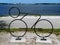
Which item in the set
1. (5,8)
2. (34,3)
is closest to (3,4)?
(5,8)

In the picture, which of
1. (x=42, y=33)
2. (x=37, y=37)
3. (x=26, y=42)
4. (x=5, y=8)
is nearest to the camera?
(x=26, y=42)

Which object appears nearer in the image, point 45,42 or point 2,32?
point 45,42

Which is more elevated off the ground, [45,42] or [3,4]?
[3,4]

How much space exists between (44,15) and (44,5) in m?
0.77

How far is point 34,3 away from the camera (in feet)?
42.0

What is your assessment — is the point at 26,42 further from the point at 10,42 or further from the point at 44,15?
the point at 44,15

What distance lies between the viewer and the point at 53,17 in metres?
12.7

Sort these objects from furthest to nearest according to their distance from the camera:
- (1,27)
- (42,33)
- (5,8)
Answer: (5,8) < (1,27) < (42,33)

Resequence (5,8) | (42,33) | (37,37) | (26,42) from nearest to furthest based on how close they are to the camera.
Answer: (26,42), (37,37), (42,33), (5,8)

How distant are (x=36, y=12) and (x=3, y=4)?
2.31 meters

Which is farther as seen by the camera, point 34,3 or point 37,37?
point 34,3

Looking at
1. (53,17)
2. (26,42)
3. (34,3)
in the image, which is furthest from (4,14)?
(26,42)

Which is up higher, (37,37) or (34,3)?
(34,3)

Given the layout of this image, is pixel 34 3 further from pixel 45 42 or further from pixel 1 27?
pixel 45 42
